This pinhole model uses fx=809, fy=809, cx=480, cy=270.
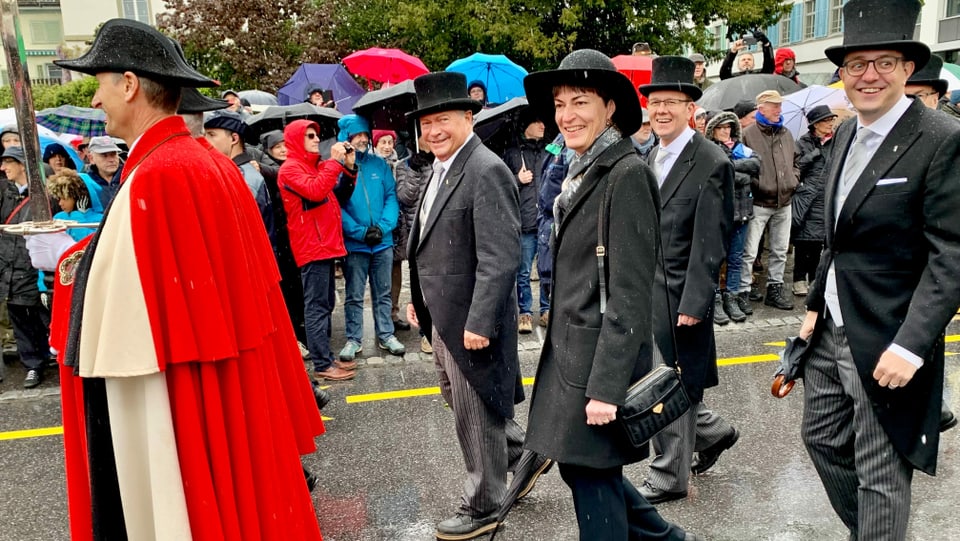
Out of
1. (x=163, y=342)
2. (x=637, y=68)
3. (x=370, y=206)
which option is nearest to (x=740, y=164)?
(x=370, y=206)

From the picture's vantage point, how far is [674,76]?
407cm

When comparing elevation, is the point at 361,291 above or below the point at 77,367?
below

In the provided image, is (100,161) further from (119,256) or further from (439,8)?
(439,8)

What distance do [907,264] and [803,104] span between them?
26.5 ft

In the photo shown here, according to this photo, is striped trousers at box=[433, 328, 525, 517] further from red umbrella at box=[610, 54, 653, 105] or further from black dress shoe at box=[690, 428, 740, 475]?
red umbrella at box=[610, 54, 653, 105]

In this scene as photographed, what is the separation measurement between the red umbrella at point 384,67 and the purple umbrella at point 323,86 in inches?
25.1

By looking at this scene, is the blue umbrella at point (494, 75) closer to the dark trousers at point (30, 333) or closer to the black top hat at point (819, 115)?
the black top hat at point (819, 115)

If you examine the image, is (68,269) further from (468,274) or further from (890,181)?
(890,181)

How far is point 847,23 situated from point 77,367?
294 centimetres

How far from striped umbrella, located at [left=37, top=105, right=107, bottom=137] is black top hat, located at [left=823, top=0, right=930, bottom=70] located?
11.6 meters

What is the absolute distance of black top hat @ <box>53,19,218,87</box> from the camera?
2654mm

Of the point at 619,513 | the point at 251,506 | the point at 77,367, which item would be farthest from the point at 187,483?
the point at 619,513

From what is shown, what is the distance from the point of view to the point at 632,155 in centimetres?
295

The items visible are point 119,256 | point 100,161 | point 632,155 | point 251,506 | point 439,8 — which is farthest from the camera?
point 439,8
